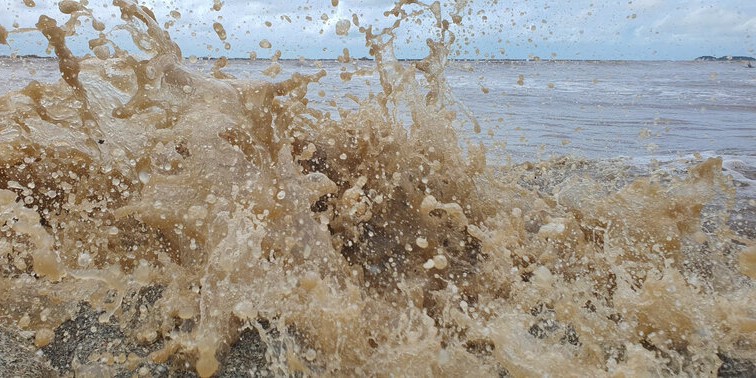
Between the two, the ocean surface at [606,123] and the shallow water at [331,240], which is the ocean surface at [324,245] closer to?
the shallow water at [331,240]

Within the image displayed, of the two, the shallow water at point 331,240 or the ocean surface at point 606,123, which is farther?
the ocean surface at point 606,123

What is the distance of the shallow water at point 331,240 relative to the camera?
2012mm

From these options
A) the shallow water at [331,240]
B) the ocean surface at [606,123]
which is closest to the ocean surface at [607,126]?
the ocean surface at [606,123]

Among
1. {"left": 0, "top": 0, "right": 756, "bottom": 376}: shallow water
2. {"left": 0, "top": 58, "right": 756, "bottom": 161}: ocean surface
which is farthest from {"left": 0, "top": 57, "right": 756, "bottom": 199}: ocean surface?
{"left": 0, "top": 0, "right": 756, "bottom": 376}: shallow water

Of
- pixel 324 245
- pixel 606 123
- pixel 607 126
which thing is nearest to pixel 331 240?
pixel 324 245

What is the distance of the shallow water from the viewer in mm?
2012

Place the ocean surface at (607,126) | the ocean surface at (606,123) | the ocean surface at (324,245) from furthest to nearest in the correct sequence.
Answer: the ocean surface at (606,123) → the ocean surface at (607,126) → the ocean surface at (324,245)

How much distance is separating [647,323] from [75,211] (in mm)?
2411

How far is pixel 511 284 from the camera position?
8.02ft

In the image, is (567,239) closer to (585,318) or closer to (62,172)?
(585,318)

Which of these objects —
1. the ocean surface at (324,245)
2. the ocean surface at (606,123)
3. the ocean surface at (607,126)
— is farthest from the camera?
the ocean surface at (606,123)

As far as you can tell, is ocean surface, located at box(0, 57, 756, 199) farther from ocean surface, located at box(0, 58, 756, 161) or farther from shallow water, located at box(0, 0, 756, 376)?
shallow water, located at box(0, 0, 756, 376)

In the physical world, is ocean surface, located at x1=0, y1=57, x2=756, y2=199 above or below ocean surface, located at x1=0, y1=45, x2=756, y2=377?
below

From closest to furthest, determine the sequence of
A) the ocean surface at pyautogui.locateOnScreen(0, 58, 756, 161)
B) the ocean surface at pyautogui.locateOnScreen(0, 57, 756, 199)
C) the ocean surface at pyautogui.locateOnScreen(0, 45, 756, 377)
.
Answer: the ocean surface at pyautogui.locateOnScreen(0, 45, 756, 377)
the ocean surface at pyautogui.locateOnScreen(0, 57, 756, 199)
the ocean surface at pyautogui.locateOnScreen(0, 58, 756, 161)
